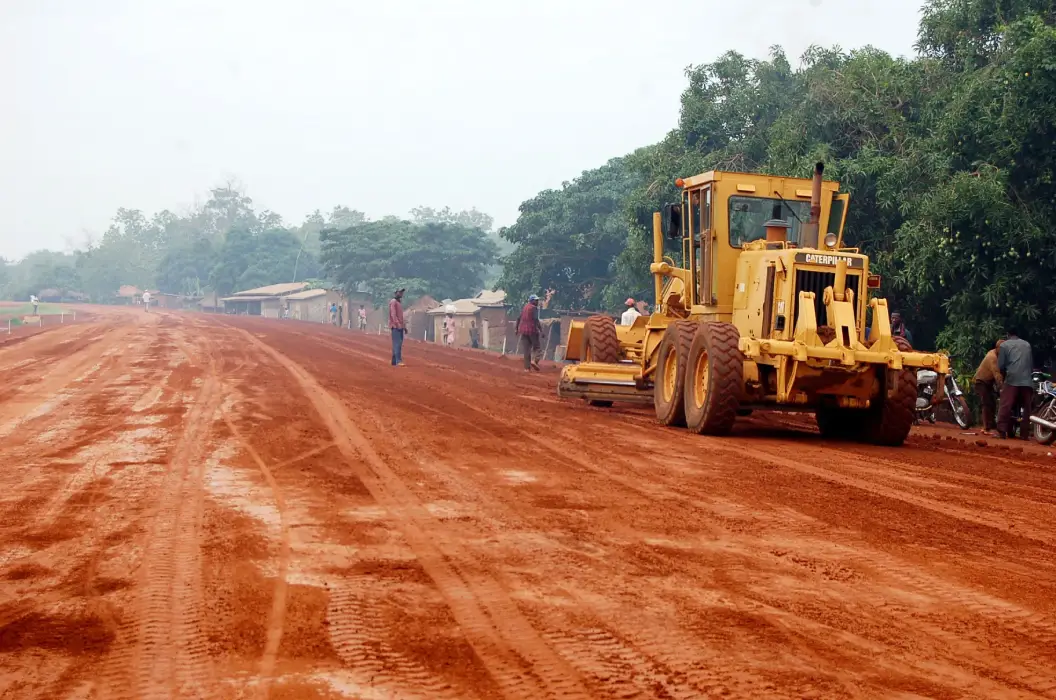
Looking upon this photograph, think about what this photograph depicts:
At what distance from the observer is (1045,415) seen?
14484mm

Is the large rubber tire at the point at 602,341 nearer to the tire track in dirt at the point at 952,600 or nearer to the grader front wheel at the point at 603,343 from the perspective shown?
the grader front wheel at the point at 603,343

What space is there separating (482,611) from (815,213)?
31.2 feet

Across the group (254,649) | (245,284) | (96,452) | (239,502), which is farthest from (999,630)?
(245,284)

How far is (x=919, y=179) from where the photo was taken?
21.2 meters

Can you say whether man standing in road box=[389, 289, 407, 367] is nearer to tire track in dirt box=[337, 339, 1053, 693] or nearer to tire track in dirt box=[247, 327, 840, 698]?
tire track in dirt box=[337, 339, 1053, 693]

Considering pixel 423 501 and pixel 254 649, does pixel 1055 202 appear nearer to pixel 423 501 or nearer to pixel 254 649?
pixel 423 501

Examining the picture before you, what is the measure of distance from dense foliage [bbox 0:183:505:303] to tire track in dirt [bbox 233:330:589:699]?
5620cm

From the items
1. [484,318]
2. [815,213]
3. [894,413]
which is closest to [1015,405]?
[894,413]

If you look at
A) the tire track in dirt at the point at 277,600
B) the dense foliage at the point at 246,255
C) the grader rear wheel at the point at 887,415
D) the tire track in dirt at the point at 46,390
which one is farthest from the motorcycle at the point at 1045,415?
the dense foliage at the point at 246,255

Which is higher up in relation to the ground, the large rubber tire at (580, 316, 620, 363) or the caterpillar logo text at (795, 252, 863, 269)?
the caterpillar logo text at (795, 252, 863, 269)

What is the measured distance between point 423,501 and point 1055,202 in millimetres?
13429

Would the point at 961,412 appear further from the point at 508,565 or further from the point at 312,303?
the point at 312,303

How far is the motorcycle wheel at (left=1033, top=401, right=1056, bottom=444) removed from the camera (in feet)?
46.9

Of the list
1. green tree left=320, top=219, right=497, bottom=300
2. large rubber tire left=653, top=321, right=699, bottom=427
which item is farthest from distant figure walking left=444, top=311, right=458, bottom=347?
large rubber tire left=653, top=321, right=699, bottom=427
